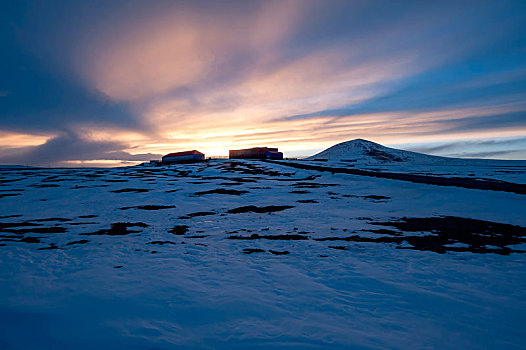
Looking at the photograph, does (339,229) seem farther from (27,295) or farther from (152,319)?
(27,295)

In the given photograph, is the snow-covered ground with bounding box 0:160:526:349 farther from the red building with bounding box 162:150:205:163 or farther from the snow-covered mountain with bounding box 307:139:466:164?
the snow-covered mountain with bounding box 307:139:466:164

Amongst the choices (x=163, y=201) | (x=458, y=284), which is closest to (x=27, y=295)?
(x=458, y=284)

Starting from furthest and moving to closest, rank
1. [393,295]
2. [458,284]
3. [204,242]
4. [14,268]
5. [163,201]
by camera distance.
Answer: [163,201]
[204,242]
[14,268]
[458,284]
[393,295]

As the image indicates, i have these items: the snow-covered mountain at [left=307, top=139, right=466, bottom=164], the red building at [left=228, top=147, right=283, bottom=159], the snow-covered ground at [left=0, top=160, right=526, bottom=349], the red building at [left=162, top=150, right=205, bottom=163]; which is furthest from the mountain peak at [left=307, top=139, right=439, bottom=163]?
the snow-covered ground at [left=0, top=160, right=526, bottom=349]

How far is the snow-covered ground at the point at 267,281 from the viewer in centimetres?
421

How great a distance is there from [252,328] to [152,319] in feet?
5.83

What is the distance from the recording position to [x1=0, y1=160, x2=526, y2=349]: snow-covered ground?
13.8ft

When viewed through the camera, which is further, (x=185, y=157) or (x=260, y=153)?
(x=260, y=153)

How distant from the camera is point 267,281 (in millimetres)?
6242

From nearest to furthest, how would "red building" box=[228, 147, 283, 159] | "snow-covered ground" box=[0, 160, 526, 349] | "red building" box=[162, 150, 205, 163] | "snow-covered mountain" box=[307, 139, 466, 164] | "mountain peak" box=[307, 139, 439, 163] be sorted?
"snow-covered ground" box=[0, 160, 526, 349] → "red building" box=[162, 150, 205, 163] → "red building" box=[228, 147, 283, 159] → "snow-covered mountain" box=[307, 139, 466, 164] → "mountain peak" box=[307, 139, 439, 163]

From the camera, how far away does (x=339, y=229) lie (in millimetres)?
11047

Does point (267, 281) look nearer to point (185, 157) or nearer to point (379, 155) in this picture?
point (185, 157)

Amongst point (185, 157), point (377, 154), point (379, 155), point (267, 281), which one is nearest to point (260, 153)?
point (185, 157)

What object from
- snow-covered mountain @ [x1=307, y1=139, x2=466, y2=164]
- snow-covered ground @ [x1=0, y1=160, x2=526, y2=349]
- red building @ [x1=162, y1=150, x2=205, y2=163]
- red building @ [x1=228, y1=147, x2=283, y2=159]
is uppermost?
snow-covered mountain @ [x1=307, y1=139, x2=466, y2=164]
